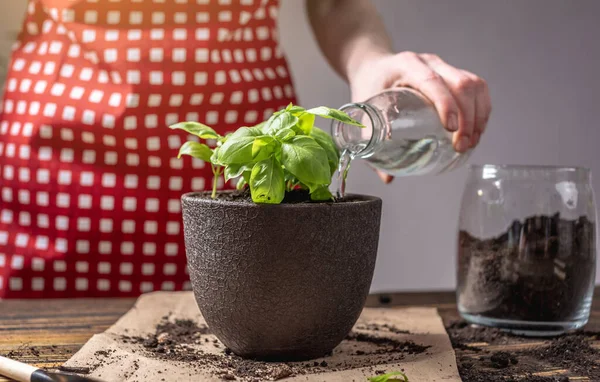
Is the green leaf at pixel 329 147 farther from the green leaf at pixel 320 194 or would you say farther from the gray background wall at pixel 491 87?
the gray background wall at pixel 491 87

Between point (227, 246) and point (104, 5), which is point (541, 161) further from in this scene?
point (227, 246)

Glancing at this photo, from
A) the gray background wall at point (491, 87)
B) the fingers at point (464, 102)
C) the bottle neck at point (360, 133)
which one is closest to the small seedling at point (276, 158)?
the bottle neck at point (360, 133)

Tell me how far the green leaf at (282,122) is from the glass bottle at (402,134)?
24cm

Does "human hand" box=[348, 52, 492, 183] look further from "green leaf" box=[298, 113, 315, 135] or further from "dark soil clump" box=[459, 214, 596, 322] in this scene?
"green leaf" box=[298, 113, 315, 135]

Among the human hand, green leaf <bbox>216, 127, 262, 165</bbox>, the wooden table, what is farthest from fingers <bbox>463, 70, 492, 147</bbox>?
green leaf <bbox>216, 127, 262, 165</bbox>

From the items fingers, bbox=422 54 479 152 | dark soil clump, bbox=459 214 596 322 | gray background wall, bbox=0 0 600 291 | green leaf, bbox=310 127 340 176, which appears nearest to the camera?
green leaf, bbox=310 127 340 176

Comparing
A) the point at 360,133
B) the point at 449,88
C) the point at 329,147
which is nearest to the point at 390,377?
the point at 329,147

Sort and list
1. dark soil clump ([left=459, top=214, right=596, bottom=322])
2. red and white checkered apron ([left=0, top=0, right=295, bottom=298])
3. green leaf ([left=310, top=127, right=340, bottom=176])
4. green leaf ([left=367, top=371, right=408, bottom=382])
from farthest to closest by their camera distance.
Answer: red and white checkered apron ([left=0, top=0, right=295, bottom=298])
dark soil clump ([left=459, top=214, right=596, bottom=322])
green leaf ([left=310, top=127, right=340, bottom=176])
green leaf ([left=367, top=371, right=408, bottom=382])

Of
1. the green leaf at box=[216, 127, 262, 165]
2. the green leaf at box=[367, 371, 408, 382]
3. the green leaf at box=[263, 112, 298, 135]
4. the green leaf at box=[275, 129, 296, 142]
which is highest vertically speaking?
the green leaf at box=[263, 112, 298, 135]

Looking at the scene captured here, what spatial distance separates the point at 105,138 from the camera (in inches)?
52.8

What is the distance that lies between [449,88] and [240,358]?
54 centimetres

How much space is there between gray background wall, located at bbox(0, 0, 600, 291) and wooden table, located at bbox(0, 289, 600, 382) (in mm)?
1093

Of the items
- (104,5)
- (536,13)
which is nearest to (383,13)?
(536,13)

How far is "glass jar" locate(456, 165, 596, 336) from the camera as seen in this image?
90 centimetres
